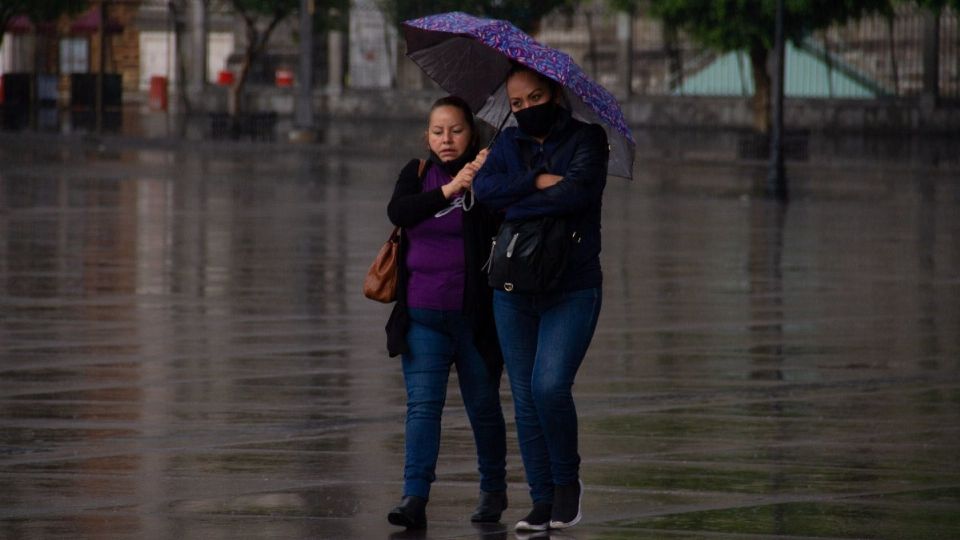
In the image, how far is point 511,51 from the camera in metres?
7.43

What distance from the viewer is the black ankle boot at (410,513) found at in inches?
299

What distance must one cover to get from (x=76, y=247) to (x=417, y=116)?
4038 centimetres

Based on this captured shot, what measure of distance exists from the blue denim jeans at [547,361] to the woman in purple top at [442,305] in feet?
0.67

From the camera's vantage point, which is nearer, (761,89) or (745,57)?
(761,89)

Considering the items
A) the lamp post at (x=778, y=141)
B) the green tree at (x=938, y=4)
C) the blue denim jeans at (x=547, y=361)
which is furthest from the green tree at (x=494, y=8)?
the blue denim jeans at (x=547, y=361)

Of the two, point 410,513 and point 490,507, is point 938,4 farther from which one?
point 410,513

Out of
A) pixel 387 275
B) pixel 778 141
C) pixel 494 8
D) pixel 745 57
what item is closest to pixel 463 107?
pixel 387 275

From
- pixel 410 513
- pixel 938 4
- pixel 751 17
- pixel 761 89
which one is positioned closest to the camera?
pixel 410 513

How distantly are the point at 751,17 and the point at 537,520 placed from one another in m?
38.9

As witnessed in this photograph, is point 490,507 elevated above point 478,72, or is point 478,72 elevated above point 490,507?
point 478,72

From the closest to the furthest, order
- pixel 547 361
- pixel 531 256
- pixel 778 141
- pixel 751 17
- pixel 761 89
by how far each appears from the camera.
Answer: pixel 531 256 < pixel 547 361 < pixel 778 141 < pixel 751 17 < pixel 761 89

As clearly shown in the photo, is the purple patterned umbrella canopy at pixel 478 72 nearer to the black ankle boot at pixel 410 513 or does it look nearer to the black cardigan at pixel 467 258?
the black cardigan at pixel 467 258

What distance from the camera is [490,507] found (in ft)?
25.7

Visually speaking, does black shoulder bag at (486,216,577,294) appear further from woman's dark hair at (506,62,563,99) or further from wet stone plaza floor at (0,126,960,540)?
wet stone plaza floor at (0,126,960,540)
